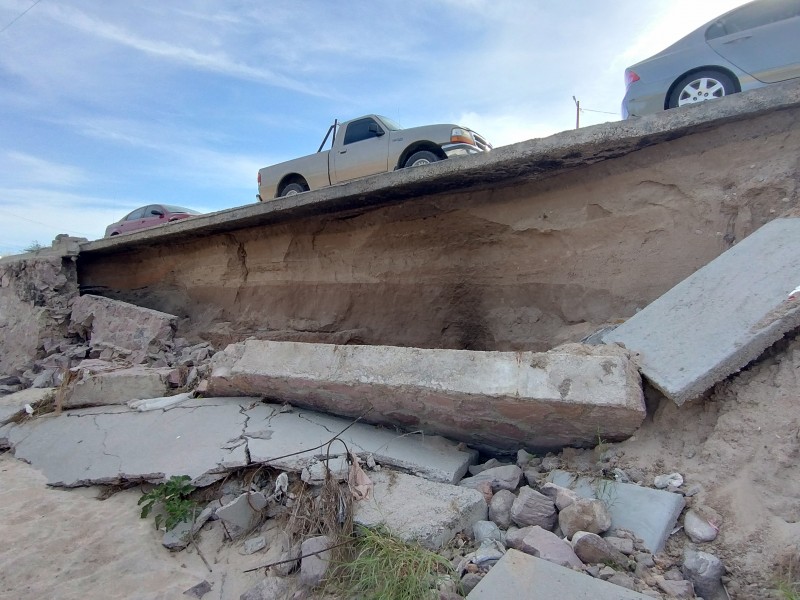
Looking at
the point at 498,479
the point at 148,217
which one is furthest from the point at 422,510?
the point at 148,217

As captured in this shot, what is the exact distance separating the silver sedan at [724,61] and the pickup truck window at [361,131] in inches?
135

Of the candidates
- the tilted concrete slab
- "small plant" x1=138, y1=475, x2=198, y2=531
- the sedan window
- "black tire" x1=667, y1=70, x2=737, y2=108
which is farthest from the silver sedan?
the sedan window

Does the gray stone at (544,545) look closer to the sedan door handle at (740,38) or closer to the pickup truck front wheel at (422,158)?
the pickup truck front wheel at (422,158)

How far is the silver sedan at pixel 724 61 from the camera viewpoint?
4707mm

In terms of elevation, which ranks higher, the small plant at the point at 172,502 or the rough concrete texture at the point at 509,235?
the rough concrete texture at the point at 509,235

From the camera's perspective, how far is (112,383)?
176 inches

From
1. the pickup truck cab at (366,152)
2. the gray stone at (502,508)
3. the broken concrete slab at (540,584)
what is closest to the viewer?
the broken concrete slab at (540,584)

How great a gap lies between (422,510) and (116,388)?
350 cm

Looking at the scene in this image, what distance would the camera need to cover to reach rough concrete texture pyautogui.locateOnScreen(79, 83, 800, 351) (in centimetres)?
318

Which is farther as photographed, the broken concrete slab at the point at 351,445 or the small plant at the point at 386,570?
the broken concrete slab at the point at 351,445

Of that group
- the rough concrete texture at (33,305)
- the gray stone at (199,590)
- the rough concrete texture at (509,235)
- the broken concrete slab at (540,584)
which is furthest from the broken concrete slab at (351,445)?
the rough concrete texture at (33,305)

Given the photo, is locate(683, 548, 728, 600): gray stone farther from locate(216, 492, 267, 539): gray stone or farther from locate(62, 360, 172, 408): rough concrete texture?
locate(62, 360, 172, 408): rough concrete texture

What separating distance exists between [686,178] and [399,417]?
259cm

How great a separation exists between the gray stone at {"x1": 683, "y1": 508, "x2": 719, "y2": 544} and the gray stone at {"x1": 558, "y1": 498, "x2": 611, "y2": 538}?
0.99 feet
